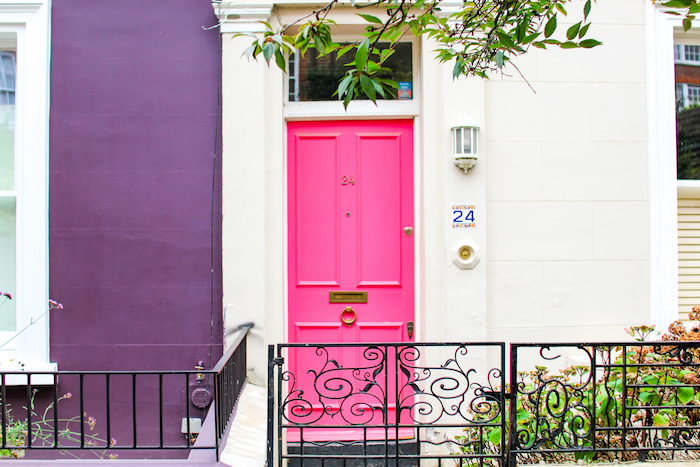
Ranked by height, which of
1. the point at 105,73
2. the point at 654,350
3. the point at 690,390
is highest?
the point at 105,73

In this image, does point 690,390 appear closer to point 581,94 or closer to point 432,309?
point 432,309

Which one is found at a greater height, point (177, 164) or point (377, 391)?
point (177, 164)

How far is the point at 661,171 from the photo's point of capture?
3619mm

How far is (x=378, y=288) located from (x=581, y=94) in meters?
2.17

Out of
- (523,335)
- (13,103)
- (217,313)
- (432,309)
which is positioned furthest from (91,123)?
(523,335)

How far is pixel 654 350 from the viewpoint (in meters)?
2.84

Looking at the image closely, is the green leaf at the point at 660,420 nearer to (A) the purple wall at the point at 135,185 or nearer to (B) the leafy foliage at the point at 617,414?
(B) the leafy foliage at the point at 617,414

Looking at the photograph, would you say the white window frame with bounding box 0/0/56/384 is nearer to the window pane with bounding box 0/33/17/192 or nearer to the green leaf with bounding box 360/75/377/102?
the window pane with bounding box 0/33/17/192

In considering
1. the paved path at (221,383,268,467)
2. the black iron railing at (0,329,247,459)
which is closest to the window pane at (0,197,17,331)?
the black iron railing at (0,329,247,459)

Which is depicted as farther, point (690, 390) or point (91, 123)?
point (91, 123)

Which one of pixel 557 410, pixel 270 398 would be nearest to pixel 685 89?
pixel 557 410

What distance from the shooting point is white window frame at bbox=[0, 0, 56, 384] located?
3.51m

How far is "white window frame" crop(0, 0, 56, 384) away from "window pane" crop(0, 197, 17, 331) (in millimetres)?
88

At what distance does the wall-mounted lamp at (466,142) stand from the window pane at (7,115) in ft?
11.3
